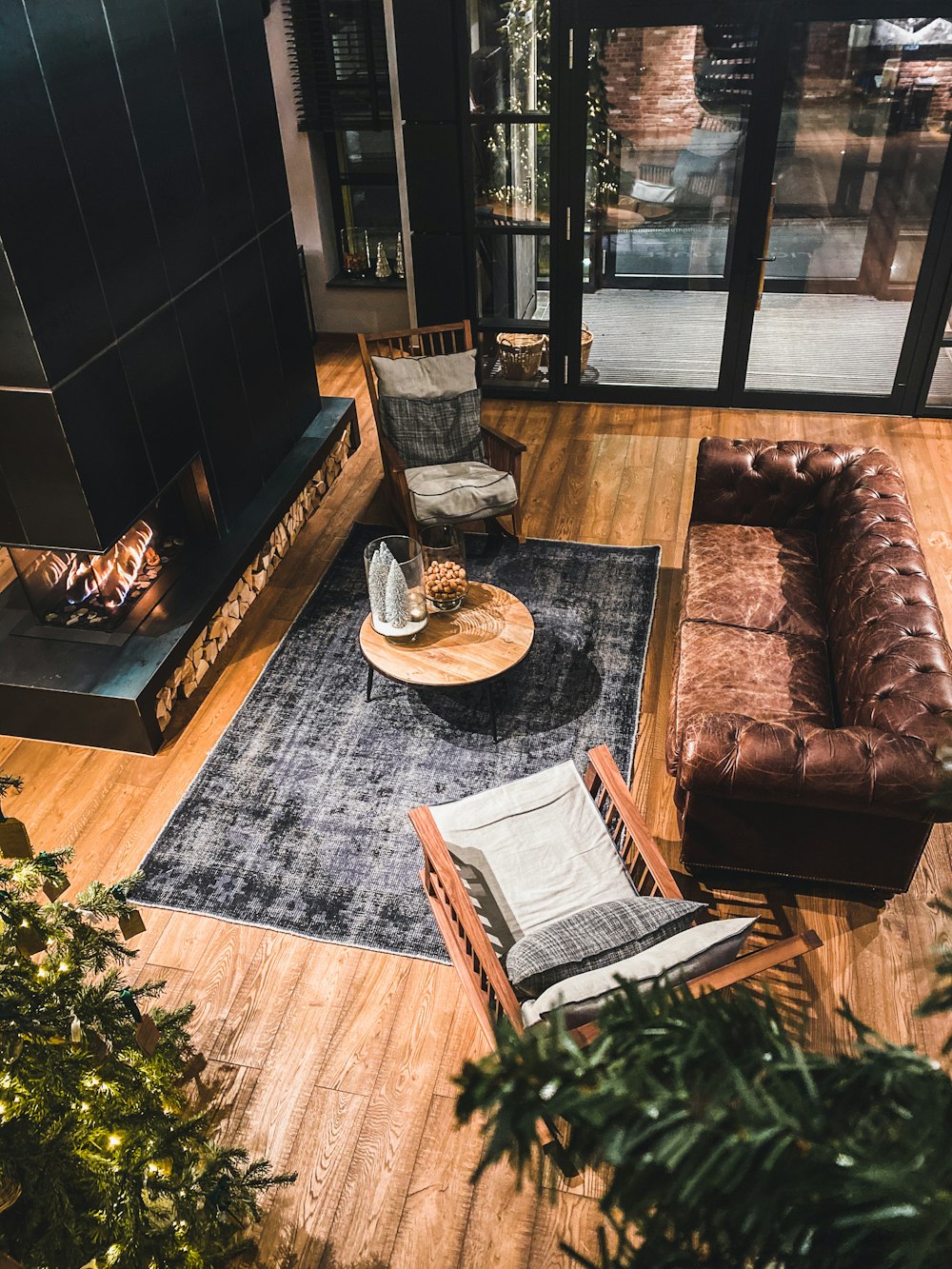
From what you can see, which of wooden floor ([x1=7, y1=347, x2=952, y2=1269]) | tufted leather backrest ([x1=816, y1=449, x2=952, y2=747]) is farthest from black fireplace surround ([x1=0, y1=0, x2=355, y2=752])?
tufted leather backrest ([x1=816, y1=449, x2=952, y2=747])

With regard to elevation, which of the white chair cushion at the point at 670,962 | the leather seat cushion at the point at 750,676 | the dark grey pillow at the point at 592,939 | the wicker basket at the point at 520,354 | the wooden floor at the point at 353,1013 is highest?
the white chair cushion at the point at 670,962

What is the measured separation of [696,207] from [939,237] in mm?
1363

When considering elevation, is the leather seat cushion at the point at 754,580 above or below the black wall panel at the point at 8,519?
below

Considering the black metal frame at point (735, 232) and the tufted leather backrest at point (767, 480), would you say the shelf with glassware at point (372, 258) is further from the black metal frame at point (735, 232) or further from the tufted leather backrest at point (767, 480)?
the tufted leather backrest at point (767, 480)

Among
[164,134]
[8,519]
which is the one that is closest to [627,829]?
[8,519]

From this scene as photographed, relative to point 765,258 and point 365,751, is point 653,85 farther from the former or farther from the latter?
point 365,751

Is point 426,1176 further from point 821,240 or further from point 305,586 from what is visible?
point 821,240

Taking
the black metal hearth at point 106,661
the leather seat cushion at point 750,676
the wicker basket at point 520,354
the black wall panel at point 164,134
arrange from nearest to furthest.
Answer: the leather seat cushion at point 750,676, the black wall panel at point 164,134, the black metal hearth at point 106,661, the wicker basket at point 520,354

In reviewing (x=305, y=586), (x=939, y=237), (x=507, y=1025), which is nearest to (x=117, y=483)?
(x=305, y=586)

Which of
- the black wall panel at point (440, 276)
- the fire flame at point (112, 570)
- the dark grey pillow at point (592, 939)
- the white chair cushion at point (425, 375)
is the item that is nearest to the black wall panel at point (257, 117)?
the white chair cushion at point (425, 375)

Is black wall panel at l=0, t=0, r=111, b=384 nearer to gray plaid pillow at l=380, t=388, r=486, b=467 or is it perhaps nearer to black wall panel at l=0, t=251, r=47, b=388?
black wall panel at l=0, t=251, r=47, b=388

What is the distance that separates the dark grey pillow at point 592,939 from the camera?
80.4 inches

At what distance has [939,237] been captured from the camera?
16.9 feet

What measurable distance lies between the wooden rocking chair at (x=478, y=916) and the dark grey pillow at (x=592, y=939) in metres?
0.10
